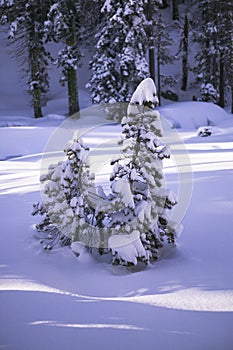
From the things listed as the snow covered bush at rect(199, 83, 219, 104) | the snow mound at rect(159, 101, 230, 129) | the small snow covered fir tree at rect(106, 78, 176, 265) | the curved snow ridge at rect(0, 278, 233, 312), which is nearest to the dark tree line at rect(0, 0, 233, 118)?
the snow mound at rect(159, 101, 230, 129)

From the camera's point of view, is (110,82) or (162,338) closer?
(162,338)

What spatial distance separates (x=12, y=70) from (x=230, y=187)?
1108 inches


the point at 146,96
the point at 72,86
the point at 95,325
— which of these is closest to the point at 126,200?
the point at 146,96

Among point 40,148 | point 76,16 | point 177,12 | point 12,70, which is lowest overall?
point 40,148

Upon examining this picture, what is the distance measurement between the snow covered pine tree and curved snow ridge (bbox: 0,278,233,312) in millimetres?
741

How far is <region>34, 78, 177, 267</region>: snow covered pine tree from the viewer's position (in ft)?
13.9

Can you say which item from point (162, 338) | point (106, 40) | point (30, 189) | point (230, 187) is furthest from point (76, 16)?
point (162, 338)

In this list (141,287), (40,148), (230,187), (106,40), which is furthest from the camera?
(106,40)

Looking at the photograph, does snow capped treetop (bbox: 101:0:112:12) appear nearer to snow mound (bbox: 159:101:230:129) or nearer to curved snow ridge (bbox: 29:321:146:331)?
snow mound (bbox: 159:101:230:129)

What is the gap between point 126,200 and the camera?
4207 millimetres

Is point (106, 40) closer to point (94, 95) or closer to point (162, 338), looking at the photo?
point (94, 95)

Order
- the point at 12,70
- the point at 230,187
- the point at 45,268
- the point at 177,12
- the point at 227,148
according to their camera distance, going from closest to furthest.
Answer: the point at 45,268
the point at 230,187
the point at 227,148
the point at 12,70
the point at 177,12

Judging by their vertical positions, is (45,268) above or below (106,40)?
below

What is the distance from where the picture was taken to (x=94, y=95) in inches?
813
